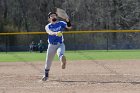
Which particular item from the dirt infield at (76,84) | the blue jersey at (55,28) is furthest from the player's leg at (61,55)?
the dirt infield at (76,84)

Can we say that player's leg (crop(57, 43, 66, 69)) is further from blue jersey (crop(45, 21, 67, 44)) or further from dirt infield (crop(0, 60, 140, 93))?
dirt infield (crop(0, 60, 140, 93))

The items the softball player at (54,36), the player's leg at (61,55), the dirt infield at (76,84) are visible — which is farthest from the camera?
the softball player at (54,36)

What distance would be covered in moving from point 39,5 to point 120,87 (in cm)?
3958

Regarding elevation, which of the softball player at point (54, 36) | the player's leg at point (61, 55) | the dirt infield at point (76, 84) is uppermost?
the softball player at point (54, 36)

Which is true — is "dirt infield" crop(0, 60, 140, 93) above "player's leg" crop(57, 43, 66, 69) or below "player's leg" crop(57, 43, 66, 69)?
below

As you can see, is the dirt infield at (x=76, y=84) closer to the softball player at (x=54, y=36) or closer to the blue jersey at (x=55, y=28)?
the softball player at (x=54, y=36)

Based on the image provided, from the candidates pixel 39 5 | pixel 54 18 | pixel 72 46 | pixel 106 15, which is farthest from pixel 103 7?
pixel 54 18

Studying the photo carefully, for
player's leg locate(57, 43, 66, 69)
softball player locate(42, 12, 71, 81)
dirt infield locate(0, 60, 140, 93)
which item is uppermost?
softball player locate(42, 12, 71, 81)

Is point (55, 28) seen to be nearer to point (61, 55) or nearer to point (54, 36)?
point (54, 36)

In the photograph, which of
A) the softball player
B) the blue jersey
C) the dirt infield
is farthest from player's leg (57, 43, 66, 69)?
the dirt infield

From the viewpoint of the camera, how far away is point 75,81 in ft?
37.6

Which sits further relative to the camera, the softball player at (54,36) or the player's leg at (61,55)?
the softball player at (54,36)

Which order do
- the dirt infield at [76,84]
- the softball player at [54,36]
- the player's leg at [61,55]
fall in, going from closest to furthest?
the dirt infield at [76,84] → the player's leg at [61,55] → the softball player at [54,36]

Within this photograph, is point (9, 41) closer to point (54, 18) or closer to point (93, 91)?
point (54, 18)
